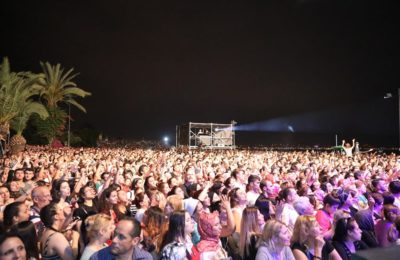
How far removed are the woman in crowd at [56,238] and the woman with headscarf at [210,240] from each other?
1.37m

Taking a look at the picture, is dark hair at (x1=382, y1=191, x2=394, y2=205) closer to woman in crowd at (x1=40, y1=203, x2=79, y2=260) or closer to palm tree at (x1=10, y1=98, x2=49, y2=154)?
woman in crowd at (x1=40, y1=203, x2=79, y2=260)

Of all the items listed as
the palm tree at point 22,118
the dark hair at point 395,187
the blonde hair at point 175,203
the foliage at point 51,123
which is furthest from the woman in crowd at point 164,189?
the foliage at point 51,123

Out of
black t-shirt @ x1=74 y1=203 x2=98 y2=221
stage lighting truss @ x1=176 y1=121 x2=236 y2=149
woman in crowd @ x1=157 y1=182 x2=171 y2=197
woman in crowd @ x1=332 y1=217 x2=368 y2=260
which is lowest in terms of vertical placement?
woman in crowd @ x1=332 y1=217 x2=368 y2=260

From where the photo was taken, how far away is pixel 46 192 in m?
5.24

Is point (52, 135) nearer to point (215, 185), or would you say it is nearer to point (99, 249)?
point (215, 185)

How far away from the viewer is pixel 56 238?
347 cm

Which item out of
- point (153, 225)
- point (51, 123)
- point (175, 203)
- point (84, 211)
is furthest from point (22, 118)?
point (153, 225)

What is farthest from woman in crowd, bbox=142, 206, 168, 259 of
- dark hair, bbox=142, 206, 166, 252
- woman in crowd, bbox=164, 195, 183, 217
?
woman in crowd, bbox=164, 195, 183, 217

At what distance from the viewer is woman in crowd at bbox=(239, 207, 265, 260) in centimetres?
399

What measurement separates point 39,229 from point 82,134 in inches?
1811

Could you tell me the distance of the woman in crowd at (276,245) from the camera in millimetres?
3510

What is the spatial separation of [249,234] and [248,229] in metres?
0.06

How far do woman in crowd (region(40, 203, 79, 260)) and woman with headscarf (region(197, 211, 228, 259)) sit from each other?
137 centimetres

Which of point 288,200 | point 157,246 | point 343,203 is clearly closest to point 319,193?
point 343,203
